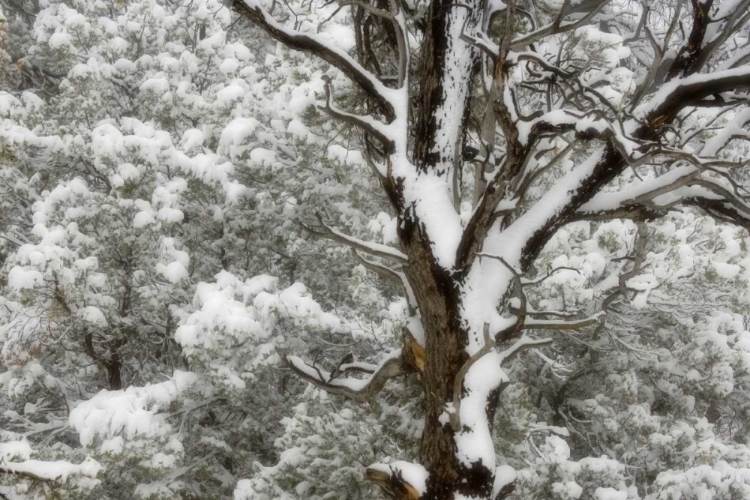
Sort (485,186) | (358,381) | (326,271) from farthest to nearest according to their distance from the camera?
(326,271)
(358,381)
(485,186)

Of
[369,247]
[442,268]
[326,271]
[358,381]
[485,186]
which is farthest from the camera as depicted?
Answer: [326,271]

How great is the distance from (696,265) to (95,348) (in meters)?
8.50

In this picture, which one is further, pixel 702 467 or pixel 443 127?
pixel 702 467

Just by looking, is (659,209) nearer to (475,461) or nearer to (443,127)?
(443,127)

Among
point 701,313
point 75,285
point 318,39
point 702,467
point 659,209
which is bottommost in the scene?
point 659,209

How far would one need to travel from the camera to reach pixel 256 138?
8.30 m

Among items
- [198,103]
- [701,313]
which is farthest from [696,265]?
→ [198,103]

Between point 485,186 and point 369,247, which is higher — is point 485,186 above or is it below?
above

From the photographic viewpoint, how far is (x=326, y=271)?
917 cm

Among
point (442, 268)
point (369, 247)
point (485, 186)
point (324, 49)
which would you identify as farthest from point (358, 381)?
point (324, 49)

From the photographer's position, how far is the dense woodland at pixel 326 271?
8.25 ft

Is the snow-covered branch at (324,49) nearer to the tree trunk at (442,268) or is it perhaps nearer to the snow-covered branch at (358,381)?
the tree trunk at (442,268)

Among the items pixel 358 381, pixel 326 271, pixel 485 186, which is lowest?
pixel 358 381

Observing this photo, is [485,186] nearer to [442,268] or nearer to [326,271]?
[442,268]
